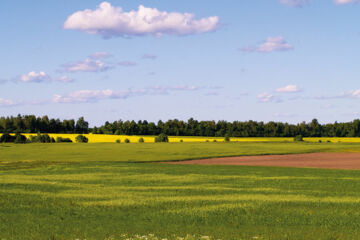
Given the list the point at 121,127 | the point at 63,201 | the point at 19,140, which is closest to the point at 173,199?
the point at 63,201

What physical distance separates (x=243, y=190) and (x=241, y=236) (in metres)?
11.4

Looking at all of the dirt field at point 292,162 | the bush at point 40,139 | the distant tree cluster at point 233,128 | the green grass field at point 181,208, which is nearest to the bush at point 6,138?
the bush at point 40,139

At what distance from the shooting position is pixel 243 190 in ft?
81.1

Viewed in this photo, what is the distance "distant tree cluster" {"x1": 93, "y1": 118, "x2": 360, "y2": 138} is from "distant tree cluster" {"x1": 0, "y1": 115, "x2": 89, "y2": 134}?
5.88 metres

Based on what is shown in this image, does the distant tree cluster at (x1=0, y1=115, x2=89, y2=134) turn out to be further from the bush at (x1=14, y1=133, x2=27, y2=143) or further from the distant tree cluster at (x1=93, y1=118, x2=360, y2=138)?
the bush at (x1=14, y1=133, x2=27, y2=143)

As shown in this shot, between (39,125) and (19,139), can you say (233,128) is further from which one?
(19,139)

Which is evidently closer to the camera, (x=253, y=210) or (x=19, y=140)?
(x=253, y=210)

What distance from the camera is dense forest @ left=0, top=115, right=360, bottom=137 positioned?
12862 centimetres

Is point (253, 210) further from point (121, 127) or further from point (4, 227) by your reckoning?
point (121, 127)

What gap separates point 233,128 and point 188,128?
43.7 feet

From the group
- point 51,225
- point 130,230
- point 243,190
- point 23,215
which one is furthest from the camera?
point 243,190

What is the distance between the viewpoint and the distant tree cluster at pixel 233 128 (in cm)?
13338

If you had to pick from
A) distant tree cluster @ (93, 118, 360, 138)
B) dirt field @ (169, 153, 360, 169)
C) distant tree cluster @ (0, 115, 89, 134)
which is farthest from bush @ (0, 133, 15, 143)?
dirt field @ (169, 153, 360, 169)

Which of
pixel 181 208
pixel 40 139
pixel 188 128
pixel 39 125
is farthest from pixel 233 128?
pixel 181 208
